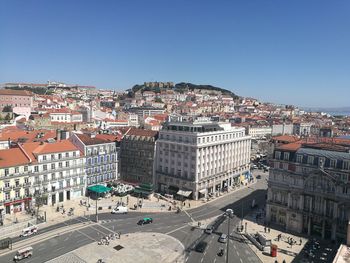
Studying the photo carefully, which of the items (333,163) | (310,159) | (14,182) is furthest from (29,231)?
(333,163)

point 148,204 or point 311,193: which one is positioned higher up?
point 311,193

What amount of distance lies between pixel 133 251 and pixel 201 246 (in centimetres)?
1265

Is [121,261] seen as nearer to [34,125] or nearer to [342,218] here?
[342,218]

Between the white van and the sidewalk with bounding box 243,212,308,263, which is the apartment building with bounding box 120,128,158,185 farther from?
the sidewalk with bounding box 243,212,308,263

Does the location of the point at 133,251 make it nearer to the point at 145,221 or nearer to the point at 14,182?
the point at 145,221

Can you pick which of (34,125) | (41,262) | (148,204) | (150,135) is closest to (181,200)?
(148,204)

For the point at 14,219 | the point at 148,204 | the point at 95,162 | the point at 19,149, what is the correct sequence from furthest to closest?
the point at 95,162 → the point at 148,204 → the point at 19,149 → the point at 14,219

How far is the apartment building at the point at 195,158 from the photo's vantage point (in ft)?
297

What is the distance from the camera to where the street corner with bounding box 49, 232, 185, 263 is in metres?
54.4

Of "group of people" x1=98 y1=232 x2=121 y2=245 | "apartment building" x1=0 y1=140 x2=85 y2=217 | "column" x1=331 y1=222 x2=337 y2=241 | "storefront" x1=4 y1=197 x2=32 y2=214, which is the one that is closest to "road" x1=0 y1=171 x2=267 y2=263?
"group of people" x1=98 y1=232 x2=121 y2=245

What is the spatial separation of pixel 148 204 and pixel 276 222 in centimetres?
3297

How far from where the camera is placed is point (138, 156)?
10181 cm

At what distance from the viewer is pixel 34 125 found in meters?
160

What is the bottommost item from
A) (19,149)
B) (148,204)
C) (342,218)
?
(148,204)
